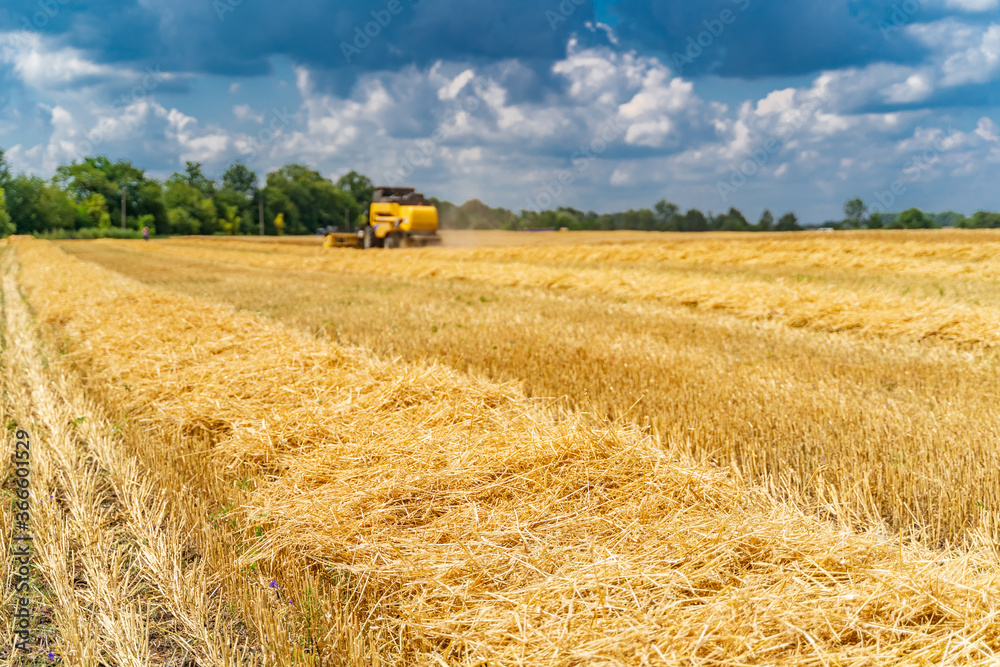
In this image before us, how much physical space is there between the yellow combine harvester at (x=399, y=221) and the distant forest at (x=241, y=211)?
7.59 metres

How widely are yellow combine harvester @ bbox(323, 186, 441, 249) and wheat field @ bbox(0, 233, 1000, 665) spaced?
24.1 metres

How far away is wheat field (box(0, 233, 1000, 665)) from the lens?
2.30m

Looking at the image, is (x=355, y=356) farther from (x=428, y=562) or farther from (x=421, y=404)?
(x=428, y=562)

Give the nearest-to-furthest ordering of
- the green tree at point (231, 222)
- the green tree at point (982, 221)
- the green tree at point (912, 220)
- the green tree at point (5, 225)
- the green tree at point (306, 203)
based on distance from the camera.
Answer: the green tree at point (982, 221)
the green tree at point (912, 220)
the green tree at point (5, 225)
the green tree at point (231, 222)
the green tree at point (306, 203)

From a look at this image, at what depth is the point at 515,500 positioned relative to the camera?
10.6 feet

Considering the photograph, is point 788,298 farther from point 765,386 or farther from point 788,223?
point 788,223

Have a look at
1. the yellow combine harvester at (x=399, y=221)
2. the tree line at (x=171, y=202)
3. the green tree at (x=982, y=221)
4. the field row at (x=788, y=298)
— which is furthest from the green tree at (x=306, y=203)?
the field row at (x=788, y=298)

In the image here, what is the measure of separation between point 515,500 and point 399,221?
97.6 ft

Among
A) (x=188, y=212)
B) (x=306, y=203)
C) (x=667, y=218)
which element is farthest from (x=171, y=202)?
(x=667, y=218)

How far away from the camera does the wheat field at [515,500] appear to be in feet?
7.55

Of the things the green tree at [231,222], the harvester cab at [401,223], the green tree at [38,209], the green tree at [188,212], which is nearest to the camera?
the harvester cab at [401,223]

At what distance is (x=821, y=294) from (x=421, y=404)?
27.2 feet

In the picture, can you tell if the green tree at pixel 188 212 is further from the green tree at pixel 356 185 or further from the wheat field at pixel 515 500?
the wheat field at pixel 515 500

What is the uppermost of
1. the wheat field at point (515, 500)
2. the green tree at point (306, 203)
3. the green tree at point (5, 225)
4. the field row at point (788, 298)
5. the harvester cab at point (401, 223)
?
the green tree at point (306, 203)
